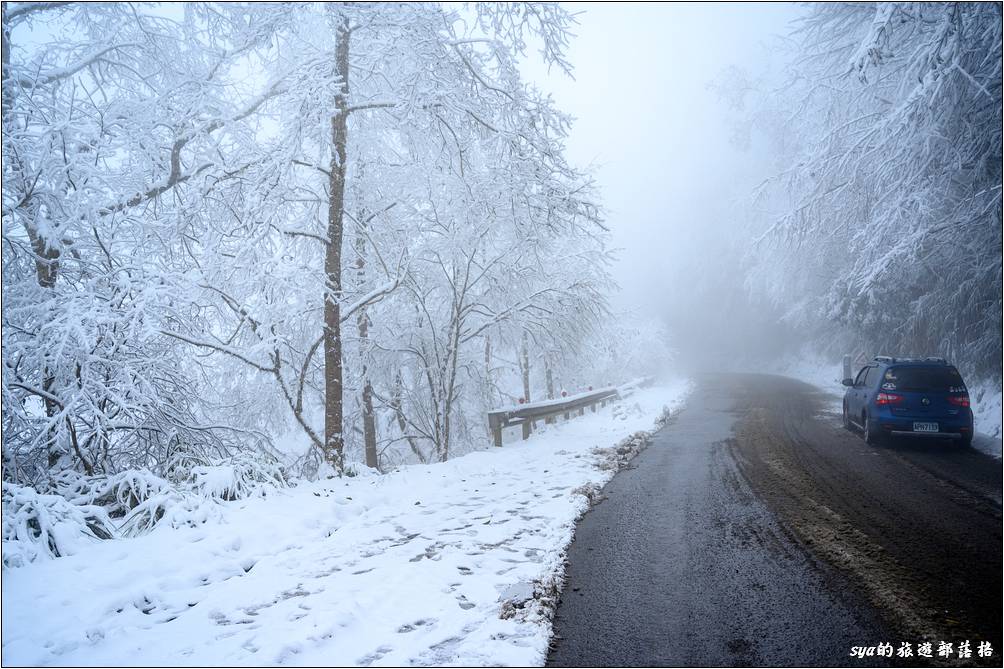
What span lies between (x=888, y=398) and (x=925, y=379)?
722 mm

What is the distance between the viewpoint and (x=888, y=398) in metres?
9.27

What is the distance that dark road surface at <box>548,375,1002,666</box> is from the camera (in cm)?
307

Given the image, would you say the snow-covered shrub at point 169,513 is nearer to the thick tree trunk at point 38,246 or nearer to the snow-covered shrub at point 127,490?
the snow-covered shrub at point 127,490

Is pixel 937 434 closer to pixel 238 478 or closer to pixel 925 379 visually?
pixel 925 379

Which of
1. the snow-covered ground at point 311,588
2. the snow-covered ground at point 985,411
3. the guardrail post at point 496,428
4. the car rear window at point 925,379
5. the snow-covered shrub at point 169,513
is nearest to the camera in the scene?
the snow-covered ground at point 311,588

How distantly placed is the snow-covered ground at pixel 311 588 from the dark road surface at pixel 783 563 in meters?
0.50

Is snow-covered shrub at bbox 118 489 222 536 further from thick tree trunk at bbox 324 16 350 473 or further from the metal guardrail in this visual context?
the metal guardrail

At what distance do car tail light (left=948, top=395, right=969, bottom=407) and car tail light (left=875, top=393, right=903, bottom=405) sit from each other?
0.75 m

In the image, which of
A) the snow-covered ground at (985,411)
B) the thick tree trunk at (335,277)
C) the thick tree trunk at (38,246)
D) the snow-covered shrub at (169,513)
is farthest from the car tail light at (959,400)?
the thick tree trunk at (38,246)

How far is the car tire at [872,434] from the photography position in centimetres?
932

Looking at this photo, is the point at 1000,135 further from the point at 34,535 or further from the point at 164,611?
the point at 34,535

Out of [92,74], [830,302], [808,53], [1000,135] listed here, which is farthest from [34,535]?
[830,302]

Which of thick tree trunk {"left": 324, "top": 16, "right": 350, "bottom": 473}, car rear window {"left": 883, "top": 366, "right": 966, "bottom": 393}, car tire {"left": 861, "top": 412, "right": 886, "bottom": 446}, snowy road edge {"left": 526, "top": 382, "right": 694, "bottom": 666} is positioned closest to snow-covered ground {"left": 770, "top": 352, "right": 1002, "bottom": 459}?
car rear window {"left": 883, "top": 366, "right": 966, "bottom": 393}

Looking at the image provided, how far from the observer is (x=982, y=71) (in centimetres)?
840
